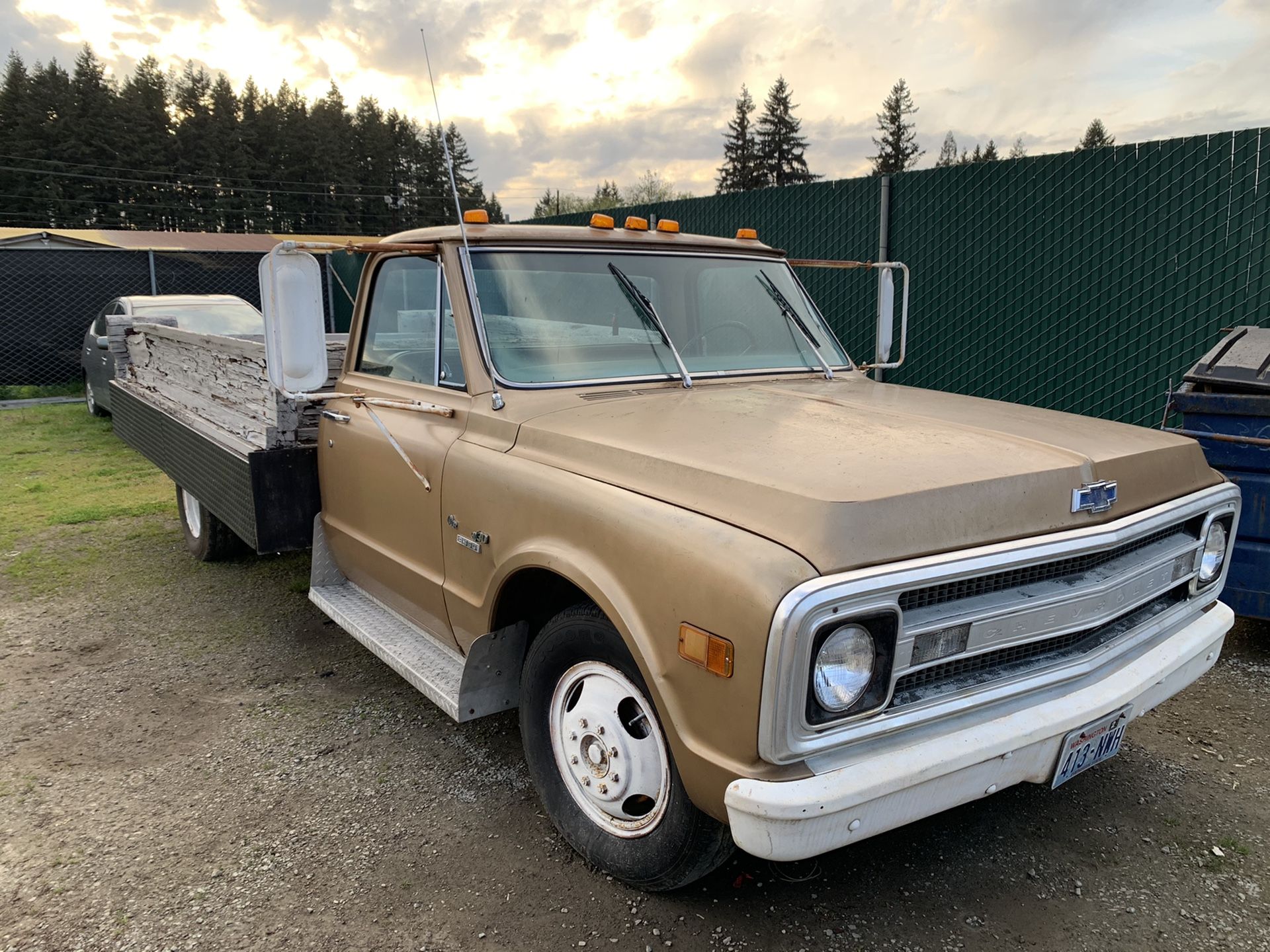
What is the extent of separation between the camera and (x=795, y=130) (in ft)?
221

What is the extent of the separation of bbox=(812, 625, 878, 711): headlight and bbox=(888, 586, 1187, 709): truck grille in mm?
123

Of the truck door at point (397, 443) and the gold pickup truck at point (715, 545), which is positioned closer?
the gold pickup truck at point (715, 545)

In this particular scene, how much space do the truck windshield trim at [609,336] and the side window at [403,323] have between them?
264 mm

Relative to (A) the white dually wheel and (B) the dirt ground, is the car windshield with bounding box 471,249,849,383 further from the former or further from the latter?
(B) the dirt ground

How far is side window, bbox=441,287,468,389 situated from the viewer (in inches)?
126

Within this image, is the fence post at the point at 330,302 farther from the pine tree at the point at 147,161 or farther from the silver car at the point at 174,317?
the pine tree at the point at 147,161

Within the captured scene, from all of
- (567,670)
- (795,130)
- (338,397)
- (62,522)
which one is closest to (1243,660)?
(567,670)

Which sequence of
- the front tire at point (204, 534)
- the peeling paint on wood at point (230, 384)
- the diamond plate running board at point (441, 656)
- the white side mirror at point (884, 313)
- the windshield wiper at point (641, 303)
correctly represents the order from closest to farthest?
1. the diamond plate running board at point (441, 656)
2. the windshield wiper at point (641, 303)
3. the peeling paint on wood at point (230, 384)
4. the white side mirror at point (884, 313)
5. the front tire at point (204, 534)

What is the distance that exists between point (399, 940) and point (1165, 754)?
9.48 ft

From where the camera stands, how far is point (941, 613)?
203 centimetres

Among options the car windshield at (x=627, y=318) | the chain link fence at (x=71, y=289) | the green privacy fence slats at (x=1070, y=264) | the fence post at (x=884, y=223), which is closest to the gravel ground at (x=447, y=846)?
the car windshield at (x=627, y=318)

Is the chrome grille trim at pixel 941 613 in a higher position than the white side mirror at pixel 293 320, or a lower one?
lower

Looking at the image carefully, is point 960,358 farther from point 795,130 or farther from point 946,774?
point 795,130

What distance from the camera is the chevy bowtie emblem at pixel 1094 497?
2.28 metres
